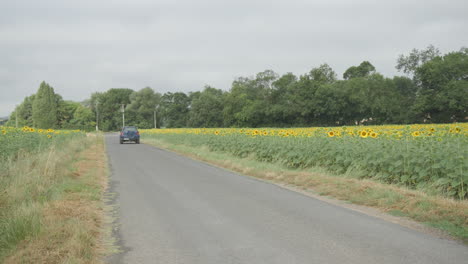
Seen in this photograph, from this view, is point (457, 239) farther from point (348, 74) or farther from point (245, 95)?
point (348, 74)

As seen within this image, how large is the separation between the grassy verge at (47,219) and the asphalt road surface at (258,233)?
17.7 inches

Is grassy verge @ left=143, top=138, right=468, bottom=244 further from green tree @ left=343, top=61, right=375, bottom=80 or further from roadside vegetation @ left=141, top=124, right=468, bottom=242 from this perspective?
green tree @ left=343, top=61, right=375, bottom=80

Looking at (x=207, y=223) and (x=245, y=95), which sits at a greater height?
(x=245, y=95)

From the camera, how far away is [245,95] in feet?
287

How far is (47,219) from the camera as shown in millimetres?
5918

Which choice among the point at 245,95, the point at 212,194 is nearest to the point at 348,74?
the point at 245,95

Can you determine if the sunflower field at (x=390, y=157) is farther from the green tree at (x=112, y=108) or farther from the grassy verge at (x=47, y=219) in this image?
the green tree at (x=112, y=108)

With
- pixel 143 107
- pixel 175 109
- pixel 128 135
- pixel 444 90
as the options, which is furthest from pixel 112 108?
pixel 444 90

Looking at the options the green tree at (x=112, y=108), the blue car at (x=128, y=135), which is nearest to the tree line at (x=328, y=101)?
the green tree at (x=112, y=108)

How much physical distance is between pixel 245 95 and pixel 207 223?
8180cm

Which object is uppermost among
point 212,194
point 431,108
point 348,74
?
point 348,74

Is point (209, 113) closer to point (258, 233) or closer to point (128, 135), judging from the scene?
point (128, 135)

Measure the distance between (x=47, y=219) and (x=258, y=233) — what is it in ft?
10.9

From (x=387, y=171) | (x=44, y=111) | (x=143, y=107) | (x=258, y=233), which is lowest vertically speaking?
(x=258, y=233)
